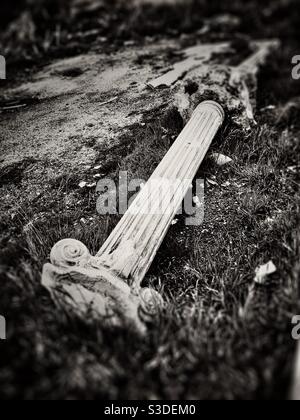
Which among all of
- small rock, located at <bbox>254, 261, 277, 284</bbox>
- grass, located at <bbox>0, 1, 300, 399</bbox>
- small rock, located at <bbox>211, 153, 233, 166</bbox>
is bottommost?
small rock, located at <bbox>254, 261, 277, 284</bbox>

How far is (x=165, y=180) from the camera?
2.20m

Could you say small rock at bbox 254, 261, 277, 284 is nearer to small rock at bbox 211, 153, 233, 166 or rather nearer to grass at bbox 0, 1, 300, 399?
grass at bbox 0, 1, 300, 399

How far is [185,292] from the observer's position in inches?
73.4

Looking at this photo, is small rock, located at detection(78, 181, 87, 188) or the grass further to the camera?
small rock, located at detection(78, 181, 87, 188)

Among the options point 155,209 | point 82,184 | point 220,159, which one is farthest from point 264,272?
point 82,184

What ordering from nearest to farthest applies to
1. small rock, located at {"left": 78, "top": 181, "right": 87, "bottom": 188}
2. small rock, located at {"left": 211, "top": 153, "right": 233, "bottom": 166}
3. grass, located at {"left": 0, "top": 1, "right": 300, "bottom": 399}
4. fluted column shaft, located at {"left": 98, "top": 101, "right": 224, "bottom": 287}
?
1. grass, located at {"left": 0, "top": 1, "right": 300, "bottom": 399}
2. fluted column shaft, located at {"left": 98, "top": 101, "right": 224, "bottom": 287}
3. small rock, located at {"left": 78, "top": 181, "right": 87, "bottom": 188}
4. small rock, located at {"left": 211, "top": 153, "right": 233, "bottom": 166}

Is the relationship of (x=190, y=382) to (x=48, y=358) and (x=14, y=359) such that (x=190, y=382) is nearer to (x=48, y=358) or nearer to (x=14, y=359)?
(x=48, y=358)

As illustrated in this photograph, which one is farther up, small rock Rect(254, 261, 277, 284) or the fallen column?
the fallen column

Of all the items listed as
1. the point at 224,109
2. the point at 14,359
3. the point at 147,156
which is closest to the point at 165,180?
the point at 147,156

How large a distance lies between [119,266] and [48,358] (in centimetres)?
65

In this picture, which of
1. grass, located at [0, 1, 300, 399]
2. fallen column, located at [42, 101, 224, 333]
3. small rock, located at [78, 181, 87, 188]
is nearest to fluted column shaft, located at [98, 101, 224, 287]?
fallen column, located at [42, 101, 224, 333]

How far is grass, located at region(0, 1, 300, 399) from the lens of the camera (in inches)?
42.5

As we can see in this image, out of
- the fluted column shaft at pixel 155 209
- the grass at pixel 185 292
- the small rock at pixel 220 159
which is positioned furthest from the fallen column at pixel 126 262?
the small rock at pixel 220 159

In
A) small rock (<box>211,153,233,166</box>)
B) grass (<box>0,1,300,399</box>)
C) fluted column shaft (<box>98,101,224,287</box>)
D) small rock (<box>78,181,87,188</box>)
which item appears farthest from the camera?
small rock (<box>211,153,233,166</box>)
